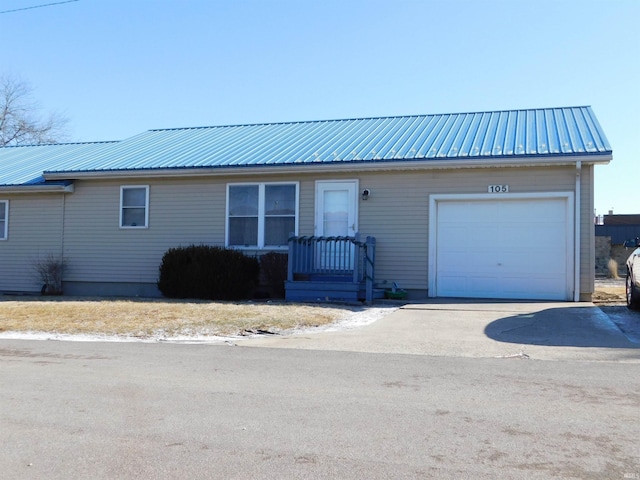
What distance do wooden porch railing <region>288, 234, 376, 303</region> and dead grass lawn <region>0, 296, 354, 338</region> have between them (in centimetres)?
130

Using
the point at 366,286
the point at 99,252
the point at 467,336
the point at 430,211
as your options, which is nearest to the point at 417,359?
the point at 467,336

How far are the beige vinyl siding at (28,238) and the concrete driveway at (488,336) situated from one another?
1024 centimetres

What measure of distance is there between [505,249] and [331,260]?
395cm

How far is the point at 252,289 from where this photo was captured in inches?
608

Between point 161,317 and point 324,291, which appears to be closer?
point 161,317

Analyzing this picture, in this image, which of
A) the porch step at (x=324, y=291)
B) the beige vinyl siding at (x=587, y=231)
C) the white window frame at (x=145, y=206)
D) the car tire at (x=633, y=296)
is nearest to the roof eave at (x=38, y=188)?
the white window frame at (x=145, y=206)

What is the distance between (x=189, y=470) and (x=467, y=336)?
6.25 metres

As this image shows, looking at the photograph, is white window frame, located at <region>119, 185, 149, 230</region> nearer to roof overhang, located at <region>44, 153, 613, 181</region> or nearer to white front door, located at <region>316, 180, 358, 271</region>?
roof overhang, located at <region>44, 153, 613, 181</region>

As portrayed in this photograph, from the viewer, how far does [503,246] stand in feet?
47.1

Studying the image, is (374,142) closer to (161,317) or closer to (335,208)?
(335,208)

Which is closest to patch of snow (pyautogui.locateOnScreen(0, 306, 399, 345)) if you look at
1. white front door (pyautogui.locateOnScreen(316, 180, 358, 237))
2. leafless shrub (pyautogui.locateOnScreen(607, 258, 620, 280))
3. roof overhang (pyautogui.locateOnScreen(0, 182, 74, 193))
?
white front door (pyautogui.locateOnScreen(316, 180, 358, 237))

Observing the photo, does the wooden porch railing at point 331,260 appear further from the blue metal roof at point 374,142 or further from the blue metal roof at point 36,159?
the blue metal roof at point 36,159

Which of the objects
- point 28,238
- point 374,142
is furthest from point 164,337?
point 28,238

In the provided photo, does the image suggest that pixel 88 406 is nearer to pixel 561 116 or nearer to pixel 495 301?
pixel 495 301
